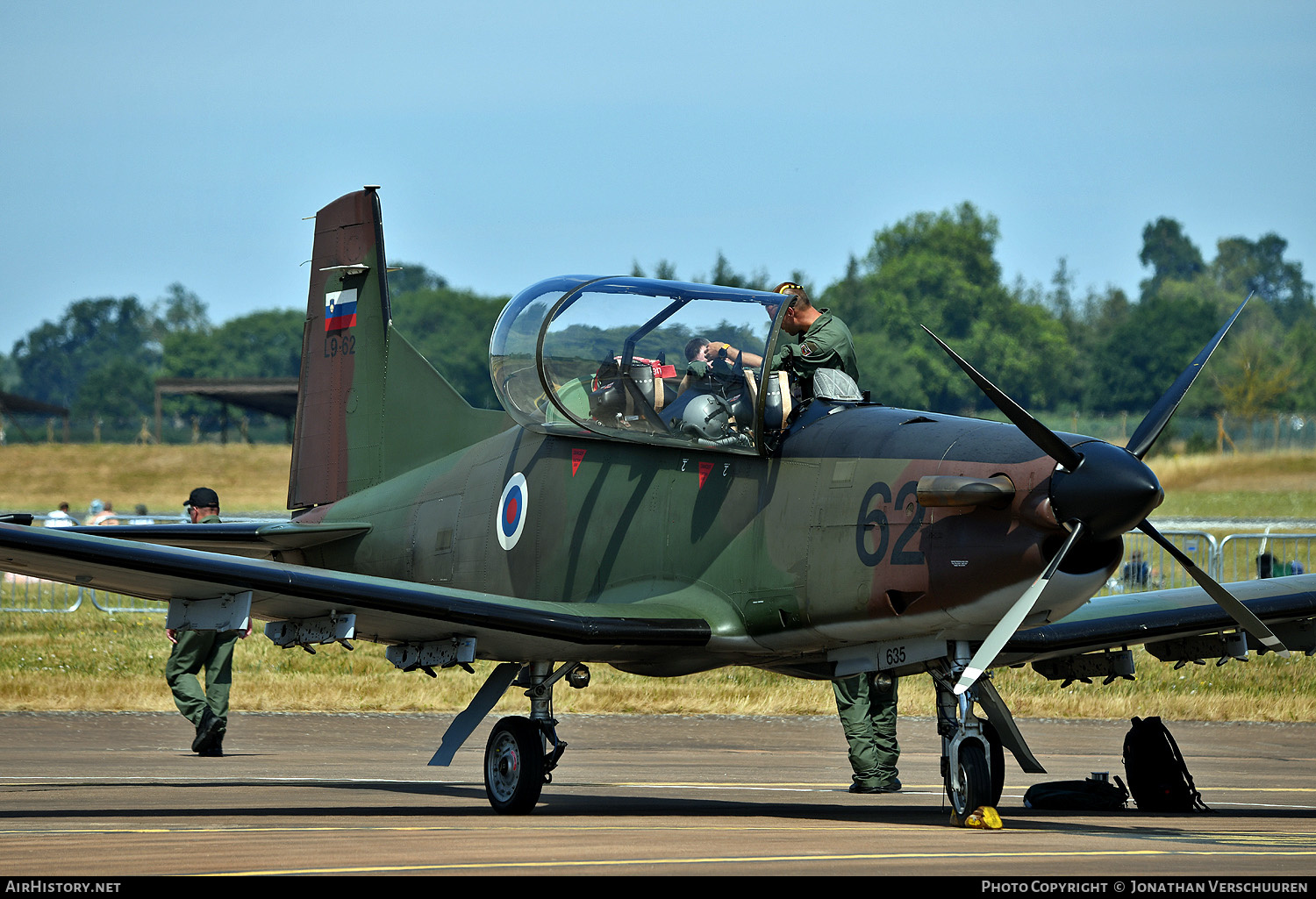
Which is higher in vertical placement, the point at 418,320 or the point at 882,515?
the point at 418,320

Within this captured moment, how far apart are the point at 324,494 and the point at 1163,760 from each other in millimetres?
8391

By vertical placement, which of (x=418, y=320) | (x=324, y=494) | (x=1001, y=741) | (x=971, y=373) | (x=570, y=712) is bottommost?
(x=570, y=712)

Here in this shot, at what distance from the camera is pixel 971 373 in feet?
30.1

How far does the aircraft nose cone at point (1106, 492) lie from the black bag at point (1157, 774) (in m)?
3.71

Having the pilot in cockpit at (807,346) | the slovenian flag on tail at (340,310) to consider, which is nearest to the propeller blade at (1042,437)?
the pilot in cockpit at (807,346)

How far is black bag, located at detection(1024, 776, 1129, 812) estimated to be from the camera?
38.4ft

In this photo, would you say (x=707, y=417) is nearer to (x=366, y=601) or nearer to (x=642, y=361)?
(x=642, y=361)

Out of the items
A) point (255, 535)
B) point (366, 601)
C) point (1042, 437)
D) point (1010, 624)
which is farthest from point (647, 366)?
point (255, 535)

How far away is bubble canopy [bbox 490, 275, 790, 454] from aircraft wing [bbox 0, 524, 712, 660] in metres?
1.33

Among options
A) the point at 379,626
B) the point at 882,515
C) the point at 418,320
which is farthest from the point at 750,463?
the point at 418,320

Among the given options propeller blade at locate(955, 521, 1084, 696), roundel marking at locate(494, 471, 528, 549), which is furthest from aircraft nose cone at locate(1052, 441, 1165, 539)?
roundel marking at locate(494, 471, 528, 549)

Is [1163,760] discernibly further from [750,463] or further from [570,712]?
[570,712]

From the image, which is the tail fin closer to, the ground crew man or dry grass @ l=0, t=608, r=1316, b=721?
the ground crew man

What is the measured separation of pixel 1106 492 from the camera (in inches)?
337
